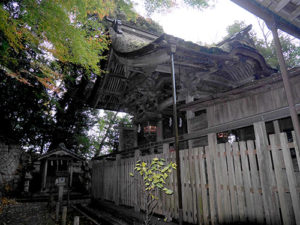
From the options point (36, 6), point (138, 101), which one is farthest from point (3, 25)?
point (138, 101)

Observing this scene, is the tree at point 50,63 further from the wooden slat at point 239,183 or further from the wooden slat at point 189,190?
the wooden slat at point 239,183

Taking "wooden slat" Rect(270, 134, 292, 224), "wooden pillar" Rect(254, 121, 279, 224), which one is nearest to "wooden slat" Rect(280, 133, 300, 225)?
"wooden slat" Rect(270, 134, 292, 224)

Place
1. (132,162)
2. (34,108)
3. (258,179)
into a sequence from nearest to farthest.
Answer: (258,179), (132,162), (34,108)

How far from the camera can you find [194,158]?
187 inches

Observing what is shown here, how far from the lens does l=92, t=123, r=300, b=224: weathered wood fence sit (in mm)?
3215

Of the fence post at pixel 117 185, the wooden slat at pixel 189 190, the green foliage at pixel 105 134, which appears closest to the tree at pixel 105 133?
the green foliage at pixel 105 134

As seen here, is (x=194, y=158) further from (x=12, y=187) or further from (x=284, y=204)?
(x=12, y=187)

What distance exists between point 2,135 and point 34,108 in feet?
9.73

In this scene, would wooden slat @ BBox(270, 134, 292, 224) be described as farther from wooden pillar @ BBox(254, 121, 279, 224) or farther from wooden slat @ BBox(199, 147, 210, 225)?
wooden slat @ BBox(199, 147, 210, 225)

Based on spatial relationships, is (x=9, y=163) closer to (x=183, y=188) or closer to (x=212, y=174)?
(x=183, y=188)

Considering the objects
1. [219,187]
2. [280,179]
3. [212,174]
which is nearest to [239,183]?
[219,187]

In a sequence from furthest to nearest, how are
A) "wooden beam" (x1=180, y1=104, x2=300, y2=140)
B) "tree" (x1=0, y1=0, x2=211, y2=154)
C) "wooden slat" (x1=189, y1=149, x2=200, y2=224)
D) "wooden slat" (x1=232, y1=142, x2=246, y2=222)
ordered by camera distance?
"tree" (x1=0, y1=0, x2=211, y2=154)
"wooden slat" (x1=189, y1=149, x2=200, y2=224)
"wooden beam" (x1=180, y1=104, x2=300, y2=140)
"wooden slat" (x1=232, y1=142, x2=246, y2=222)

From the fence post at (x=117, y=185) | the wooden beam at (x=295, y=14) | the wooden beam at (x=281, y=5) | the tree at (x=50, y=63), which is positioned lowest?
the fence post at (x=117, y=185)

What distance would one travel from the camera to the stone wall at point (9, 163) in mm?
13836
